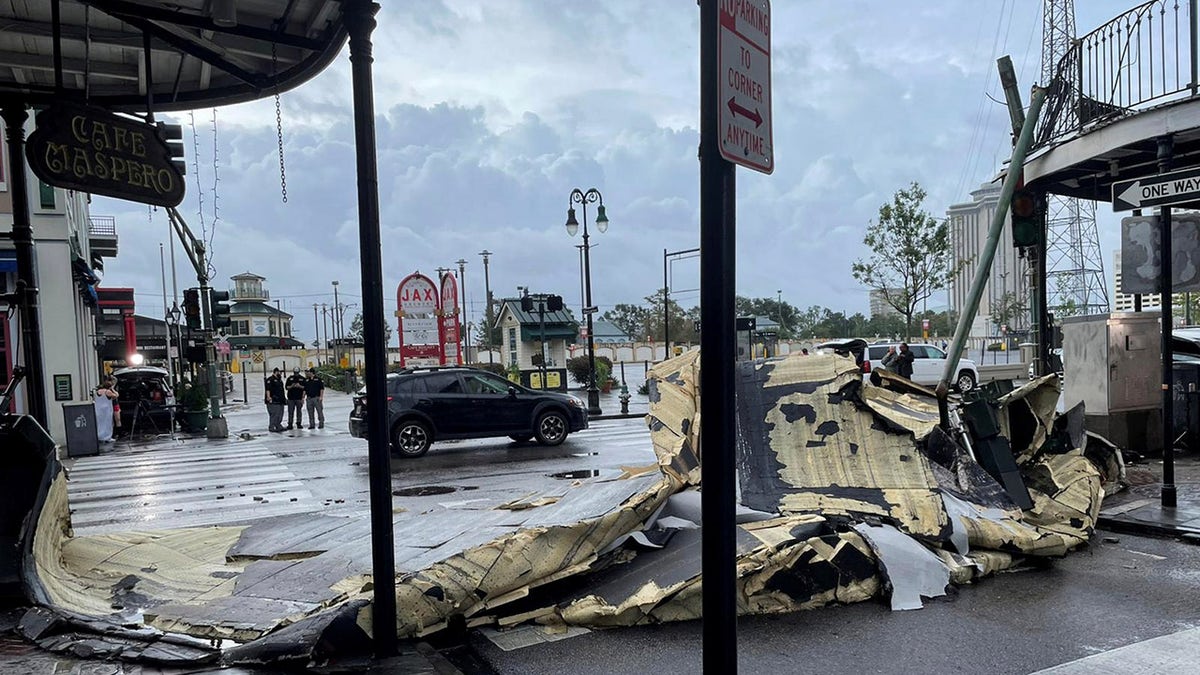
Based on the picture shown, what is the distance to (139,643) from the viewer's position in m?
4.72

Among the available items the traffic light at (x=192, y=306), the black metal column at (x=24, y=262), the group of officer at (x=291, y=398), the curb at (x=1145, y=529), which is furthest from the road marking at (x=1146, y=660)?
the traffic light at (x=192, y=306)

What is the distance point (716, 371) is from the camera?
2.78m

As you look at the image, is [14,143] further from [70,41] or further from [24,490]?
[24,490]

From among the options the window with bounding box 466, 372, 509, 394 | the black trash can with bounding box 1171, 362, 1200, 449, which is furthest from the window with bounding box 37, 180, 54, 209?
the black trash can with bounding box 1171, 362, 1200, 449

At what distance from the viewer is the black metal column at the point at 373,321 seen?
14.6 ft

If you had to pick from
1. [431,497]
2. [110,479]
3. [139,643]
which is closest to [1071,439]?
[431,497]

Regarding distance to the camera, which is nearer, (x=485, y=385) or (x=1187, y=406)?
(x=1187, y=406)

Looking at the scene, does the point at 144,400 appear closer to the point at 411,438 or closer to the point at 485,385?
the point at 411,438

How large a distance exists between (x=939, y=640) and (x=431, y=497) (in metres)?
7.41

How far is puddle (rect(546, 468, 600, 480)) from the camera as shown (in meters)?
12.3

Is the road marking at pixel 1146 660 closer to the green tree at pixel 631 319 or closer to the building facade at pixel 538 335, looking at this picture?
the building facade at pixel 538 335

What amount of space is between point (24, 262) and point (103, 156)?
1.68m

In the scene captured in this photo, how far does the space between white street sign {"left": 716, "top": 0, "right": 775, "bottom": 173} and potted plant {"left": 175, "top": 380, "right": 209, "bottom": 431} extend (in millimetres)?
23759

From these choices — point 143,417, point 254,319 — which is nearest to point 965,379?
point 143,417
